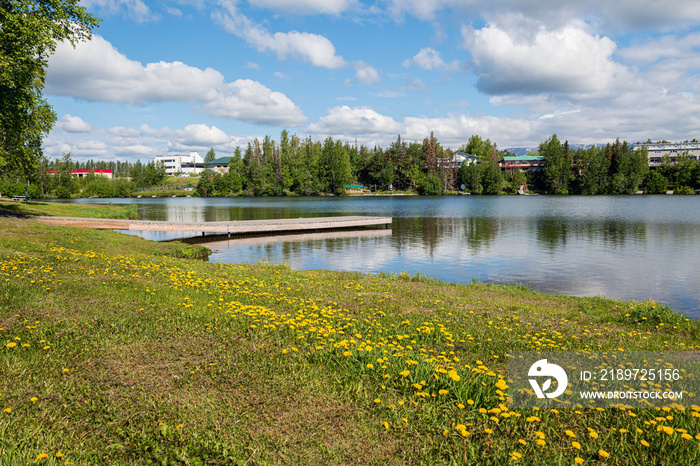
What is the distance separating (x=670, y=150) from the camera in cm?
18112

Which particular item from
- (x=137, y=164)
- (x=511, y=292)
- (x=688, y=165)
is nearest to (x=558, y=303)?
A: (x=511, y=292)

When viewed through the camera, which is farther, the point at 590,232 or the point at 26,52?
the point at 590,232

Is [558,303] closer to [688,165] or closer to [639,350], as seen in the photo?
[639,350]

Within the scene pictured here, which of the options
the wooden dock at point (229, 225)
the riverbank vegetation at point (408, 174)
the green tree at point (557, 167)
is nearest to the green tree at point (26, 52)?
the wooden dock at point (229, 225)

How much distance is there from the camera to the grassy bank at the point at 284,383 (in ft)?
15.1

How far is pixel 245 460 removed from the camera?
4391 mm

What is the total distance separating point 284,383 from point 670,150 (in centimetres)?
22665

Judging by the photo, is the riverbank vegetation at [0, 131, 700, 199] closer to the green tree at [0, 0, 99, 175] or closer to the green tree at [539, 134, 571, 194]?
the green tree at [539, 134, 571, 194]

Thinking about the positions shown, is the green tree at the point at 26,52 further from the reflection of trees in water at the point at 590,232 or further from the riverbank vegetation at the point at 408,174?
the riverbank vegetation at the point at 408,174

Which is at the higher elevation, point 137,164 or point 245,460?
point 137,164

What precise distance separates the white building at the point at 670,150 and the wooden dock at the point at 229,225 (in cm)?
17472

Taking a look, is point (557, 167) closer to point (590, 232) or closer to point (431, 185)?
point (431, 185)

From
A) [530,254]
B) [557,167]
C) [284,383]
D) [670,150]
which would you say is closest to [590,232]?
[530,254]

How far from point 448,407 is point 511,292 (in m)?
12.3
